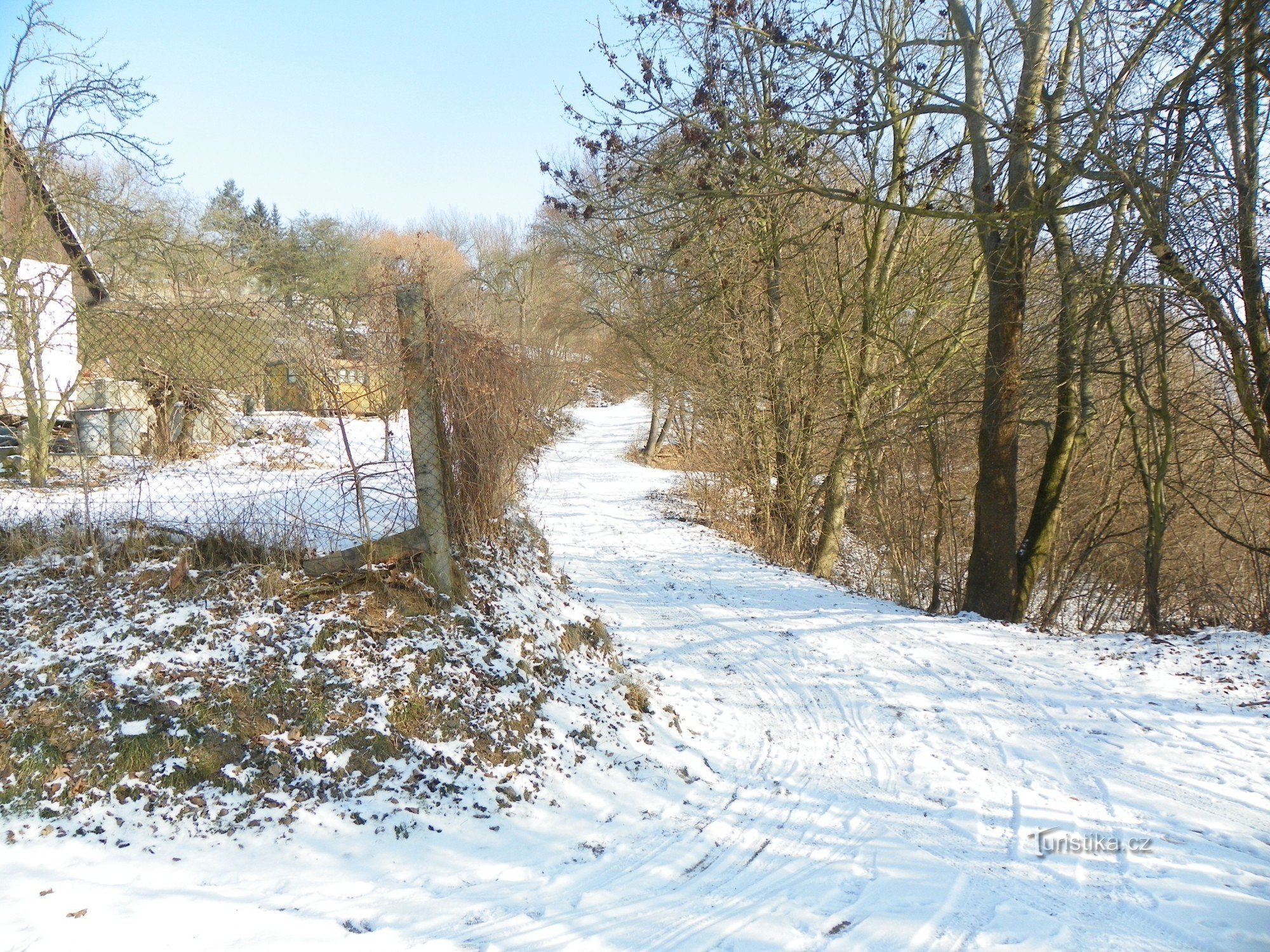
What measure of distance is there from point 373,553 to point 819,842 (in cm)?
342

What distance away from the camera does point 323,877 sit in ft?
10.4

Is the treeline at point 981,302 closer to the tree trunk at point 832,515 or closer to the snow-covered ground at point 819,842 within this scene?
the tree trunk at point 832,515

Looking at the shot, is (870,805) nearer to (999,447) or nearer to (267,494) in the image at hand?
(267,494)

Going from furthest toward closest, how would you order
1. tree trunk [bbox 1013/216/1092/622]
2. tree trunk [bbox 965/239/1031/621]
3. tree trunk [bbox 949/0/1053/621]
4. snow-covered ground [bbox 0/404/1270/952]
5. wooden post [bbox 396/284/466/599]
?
tree trunk [bbox 1013/216/1092/622] < tree trunk [bbox 965/239/1031/621] < tree trunk [bbox 949/0/1053/621] < wooden post [bbox 396/284/466/599] < snow-covered ground [bbox 0/404/1270/952]

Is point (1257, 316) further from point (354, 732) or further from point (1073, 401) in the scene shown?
point (354, 732)

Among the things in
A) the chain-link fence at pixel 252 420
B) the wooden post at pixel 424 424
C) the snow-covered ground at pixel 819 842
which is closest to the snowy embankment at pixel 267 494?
the chain-link fence at pixel 252 420

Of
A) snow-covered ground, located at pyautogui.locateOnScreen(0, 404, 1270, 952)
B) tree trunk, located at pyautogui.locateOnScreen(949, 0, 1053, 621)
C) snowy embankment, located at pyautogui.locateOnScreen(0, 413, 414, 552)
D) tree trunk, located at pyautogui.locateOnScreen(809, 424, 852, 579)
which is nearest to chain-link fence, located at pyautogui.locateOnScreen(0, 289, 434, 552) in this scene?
snowy embankment, located at pyautogui.locateOnScreen(0, 413, 414, 552)

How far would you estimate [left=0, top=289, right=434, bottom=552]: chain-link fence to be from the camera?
15.5ft

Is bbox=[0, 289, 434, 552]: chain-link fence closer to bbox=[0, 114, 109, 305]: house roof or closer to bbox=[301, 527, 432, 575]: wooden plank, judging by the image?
bbox=[301, 527, 432, 575]: wooden plank

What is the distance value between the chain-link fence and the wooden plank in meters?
0.15

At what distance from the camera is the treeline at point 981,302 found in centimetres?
649

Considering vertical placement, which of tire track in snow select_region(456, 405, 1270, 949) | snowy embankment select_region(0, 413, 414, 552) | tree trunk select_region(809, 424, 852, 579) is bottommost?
tire track in snow select_region(456, 405, 1270, 949)

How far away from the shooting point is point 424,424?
4.98m

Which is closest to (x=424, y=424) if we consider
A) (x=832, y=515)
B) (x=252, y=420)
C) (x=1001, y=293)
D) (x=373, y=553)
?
(x=373, y=553)
